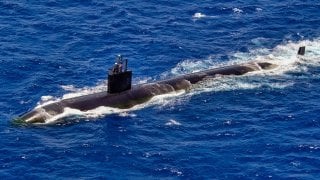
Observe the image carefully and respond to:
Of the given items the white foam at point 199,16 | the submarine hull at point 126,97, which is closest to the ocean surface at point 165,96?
the white foam at point 199,16

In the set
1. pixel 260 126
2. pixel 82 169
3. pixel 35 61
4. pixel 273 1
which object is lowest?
pixel 82 169

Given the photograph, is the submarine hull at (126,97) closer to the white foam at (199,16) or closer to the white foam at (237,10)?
the white foam at (199,16)

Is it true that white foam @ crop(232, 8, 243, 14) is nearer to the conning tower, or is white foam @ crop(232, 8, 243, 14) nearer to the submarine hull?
the submarine hull

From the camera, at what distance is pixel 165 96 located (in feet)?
283

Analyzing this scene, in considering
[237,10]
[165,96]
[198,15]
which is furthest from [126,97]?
[237,10]

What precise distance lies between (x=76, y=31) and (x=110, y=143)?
41.0 m

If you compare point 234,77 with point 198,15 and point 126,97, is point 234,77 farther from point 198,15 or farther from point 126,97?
point 198,15

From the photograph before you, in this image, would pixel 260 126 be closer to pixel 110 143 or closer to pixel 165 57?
pixel 110 143

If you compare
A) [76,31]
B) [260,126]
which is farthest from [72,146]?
[76,31]

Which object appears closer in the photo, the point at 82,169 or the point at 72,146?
the point at 82,169

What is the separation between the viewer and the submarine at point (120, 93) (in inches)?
3061

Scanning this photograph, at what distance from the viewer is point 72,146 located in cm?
7075

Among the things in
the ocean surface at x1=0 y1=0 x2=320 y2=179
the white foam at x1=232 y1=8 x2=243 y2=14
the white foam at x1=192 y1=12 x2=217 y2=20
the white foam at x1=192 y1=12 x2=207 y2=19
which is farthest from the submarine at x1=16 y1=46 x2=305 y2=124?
the white foam at x1=232 y1=8 x2=243 y2=14

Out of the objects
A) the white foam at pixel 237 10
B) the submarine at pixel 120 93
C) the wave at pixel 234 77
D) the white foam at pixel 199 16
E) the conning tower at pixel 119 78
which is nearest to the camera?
the submarine at pixel 120 93
